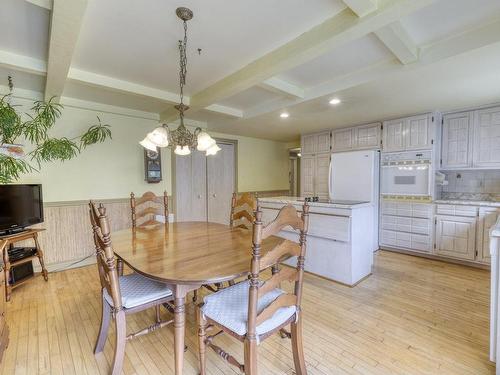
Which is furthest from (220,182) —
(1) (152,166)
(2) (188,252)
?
(2) (188,252)

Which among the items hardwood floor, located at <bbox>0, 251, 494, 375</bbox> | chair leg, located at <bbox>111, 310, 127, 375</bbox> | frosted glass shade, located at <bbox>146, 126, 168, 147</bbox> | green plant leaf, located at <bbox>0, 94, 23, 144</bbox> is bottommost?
hardwood floor, located at <bbox>0, 251, 494, 375</bbox>

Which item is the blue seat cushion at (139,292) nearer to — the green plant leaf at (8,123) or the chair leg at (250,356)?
the chair leg at (250,356)

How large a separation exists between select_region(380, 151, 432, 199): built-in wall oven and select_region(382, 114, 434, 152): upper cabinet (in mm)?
104

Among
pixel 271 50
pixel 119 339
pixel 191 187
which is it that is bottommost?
pixel 119 339

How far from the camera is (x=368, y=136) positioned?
4.18 metres

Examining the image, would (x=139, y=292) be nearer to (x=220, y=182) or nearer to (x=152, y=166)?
(x=152, y=166)

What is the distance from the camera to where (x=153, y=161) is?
13.2 feet

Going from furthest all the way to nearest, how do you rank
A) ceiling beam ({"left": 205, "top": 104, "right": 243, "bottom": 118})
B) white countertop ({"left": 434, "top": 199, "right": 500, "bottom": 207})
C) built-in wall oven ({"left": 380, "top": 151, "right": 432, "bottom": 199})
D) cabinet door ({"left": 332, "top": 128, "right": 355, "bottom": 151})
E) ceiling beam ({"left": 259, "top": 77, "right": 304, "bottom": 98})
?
cabinet door ({"left": 332, "top": 128, "right": 355, "bottom": 151}) → built-in wall oven ({"left": 380, "top": 151, "right": 432, "bottom": 199}) → ceiling beam ({"left": 205, "top": 104, "right": 243, "bottom": 118}) → white countertop ({"left": 434, "top": 199, "right": 500, "bottom": 207}) → ceiling beam ({"left": 259, "top": 77, "right": 304, "bottom": 98})

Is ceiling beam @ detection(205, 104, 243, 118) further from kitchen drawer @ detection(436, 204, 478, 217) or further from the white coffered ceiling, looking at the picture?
kitchen drawer @ detection(436, 204, 478, 217)

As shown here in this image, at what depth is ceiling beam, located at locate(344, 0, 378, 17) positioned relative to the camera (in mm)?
1369

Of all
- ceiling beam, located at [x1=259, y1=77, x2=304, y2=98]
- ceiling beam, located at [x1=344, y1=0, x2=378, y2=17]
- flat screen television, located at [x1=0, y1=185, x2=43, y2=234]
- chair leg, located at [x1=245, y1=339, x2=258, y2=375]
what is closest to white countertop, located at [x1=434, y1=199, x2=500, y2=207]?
ceiling beam, located at [x1=259, y1=77, x2=304, y2=98]

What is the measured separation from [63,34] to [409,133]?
416 cm

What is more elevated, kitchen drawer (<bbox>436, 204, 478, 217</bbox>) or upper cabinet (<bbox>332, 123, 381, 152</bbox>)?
upper cabinet (<bbox>332, 123, 381, 152</bbox>)

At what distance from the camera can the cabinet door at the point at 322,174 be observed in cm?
477
